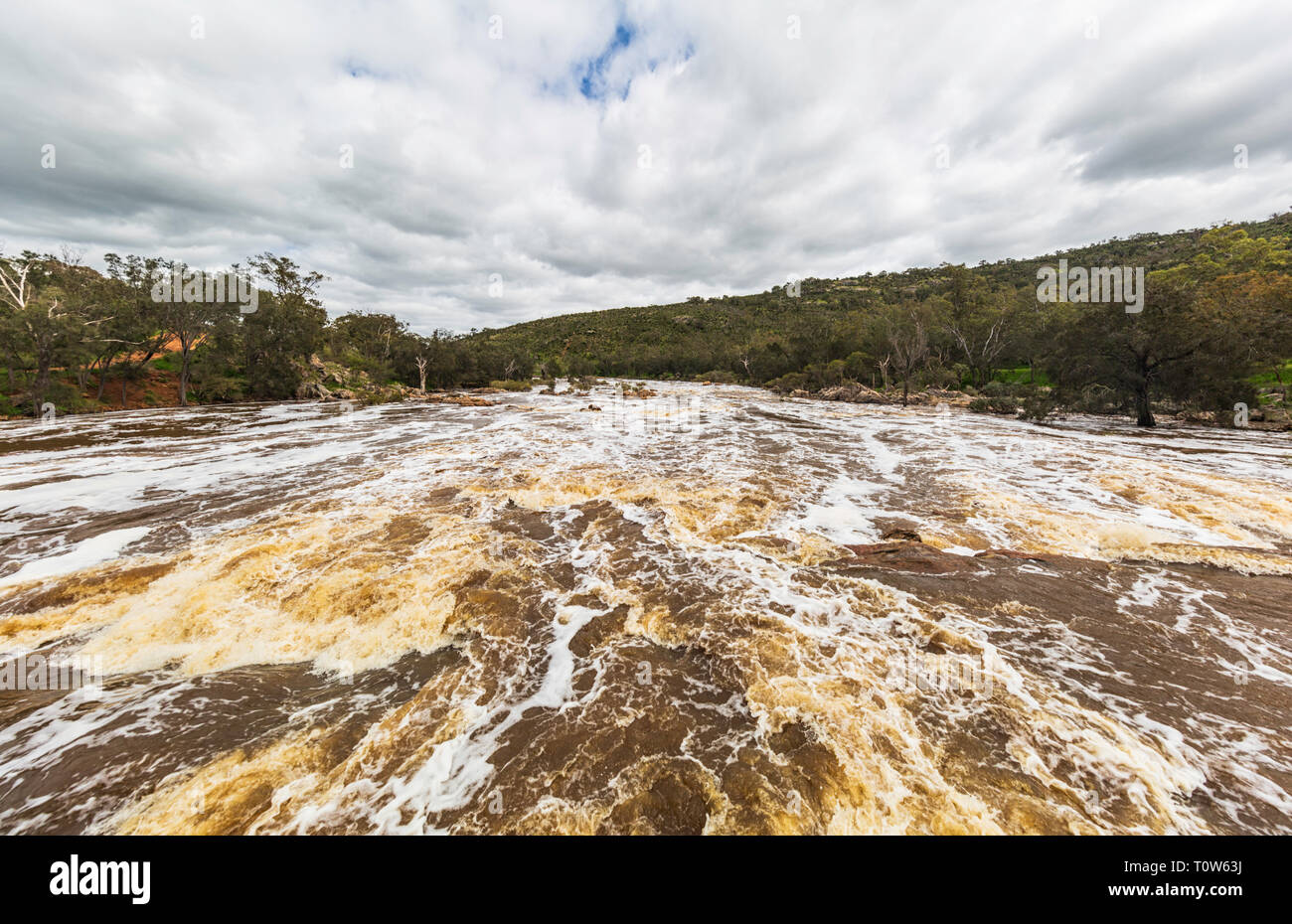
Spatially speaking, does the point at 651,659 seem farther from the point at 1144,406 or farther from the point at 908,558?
the point at 1144,406

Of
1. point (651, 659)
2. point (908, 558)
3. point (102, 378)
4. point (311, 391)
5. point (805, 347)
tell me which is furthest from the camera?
point (805, 347)

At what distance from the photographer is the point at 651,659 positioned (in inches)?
190

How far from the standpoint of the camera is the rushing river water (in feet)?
10.1

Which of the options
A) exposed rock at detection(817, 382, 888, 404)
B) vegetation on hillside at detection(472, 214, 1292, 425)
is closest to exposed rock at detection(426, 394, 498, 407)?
exposed rock at detection(817, 382, 888, 404)

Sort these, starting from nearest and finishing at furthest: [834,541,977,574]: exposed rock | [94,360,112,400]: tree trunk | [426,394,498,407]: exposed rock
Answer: [834,541,977,574]: exposed rock, [94,360,112,400]: tree trunk, [426,394,498,407]: exposed rock

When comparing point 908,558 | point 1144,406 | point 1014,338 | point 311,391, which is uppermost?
point 1014,338

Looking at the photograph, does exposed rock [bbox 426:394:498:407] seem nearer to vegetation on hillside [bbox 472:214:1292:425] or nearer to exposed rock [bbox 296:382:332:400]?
exposed rock [bbox 296:382:332:400]

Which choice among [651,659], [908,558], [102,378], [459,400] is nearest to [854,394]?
[459,400]

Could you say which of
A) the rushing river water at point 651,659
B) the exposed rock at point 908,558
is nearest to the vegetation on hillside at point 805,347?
the rushing river water at point 651,659

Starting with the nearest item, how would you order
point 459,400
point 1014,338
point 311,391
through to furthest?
point 459,400
point 311,391
point 1014,338

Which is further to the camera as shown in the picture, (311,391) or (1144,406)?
(311,391)

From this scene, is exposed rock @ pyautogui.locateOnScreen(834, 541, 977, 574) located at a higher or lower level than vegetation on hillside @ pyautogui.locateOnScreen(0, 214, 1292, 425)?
lower

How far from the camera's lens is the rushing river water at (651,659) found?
10.1 ft
